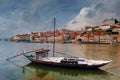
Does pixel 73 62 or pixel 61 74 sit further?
pixel 73 62

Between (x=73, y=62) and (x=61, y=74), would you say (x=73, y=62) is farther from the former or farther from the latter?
(x=61, y=74)

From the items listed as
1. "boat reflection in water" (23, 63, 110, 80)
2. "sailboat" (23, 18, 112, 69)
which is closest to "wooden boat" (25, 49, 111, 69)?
"sailboat" (23, 18, 112, 69)

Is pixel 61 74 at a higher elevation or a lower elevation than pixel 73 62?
lower

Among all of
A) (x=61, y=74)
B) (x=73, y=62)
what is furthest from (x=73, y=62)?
(x=61, y=74)

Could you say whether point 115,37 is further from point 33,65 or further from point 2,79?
point 2,79

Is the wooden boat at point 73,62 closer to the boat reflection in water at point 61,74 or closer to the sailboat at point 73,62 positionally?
the sailboat at point 73,62

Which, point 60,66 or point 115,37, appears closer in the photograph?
point 60,66

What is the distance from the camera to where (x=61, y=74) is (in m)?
30.2

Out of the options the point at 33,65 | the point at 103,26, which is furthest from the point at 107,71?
the point at 103,26

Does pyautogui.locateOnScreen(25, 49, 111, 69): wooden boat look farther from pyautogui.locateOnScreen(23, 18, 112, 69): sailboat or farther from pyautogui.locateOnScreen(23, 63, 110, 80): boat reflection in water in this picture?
pyautogui.locateOnScreen(23, 63, 110, 80): boat reflection in water

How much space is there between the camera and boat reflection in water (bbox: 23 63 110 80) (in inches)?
1100

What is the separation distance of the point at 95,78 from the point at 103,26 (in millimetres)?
164067

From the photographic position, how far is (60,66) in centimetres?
3359

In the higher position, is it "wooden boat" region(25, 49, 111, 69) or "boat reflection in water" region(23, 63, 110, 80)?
"wooden boat" region(25, 49, 111, 69)
